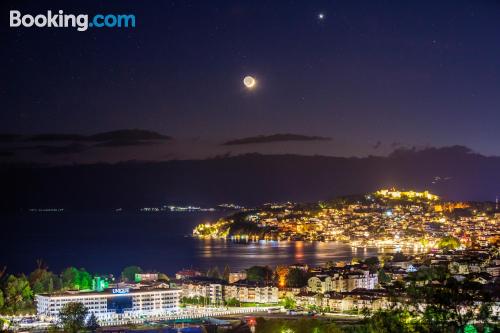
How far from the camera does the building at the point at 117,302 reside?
14.0m

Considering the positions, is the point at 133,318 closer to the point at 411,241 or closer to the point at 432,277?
the point at 432,277

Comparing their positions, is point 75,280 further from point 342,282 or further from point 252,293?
point 342,282

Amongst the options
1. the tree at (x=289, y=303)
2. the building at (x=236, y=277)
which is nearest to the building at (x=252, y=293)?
the tree at (x=289, y=303)

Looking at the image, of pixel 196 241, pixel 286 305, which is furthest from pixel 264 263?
pixel 196 241

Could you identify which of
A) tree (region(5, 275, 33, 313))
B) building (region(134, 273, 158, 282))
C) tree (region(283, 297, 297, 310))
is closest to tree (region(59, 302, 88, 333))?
tree (region(5, 275, 33, 313))

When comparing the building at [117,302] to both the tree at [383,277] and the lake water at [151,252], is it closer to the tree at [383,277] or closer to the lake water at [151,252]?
the tree at [383,277]

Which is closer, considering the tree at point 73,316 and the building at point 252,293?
the tree at point 73,316

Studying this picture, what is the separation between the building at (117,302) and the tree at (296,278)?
2.91 m

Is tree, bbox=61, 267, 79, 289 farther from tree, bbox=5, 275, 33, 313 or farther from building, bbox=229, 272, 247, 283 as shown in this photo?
building, bbox=229, 272, 247, 283

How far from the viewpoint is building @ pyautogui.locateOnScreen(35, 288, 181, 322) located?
13969 mm

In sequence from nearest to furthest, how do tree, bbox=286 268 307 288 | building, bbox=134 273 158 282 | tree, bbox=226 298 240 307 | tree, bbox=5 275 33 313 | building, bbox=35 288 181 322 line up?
tree, bbox=5 275 33 313, building, bbox=35 288 181 322, tree, bbox=226 298 240 307, tree, bbox=286 268 307 288, building, bbox=134 273 158 282

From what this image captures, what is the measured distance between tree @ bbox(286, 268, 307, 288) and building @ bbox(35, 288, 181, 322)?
291 cm

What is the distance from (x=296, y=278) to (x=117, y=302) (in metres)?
4.44

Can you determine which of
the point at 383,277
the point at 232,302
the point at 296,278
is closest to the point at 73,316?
the point at 232,302
